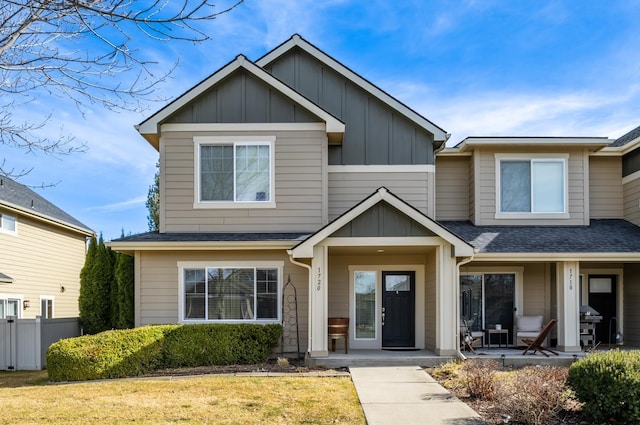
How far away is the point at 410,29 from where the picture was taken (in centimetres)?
1195

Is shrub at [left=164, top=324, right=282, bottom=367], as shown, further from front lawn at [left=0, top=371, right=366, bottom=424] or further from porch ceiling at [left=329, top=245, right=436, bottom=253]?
porch ceiling at [left=329, top=245, right=436, bottom=253]

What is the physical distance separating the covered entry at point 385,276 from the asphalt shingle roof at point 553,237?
158cm

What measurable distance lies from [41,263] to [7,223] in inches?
92.7

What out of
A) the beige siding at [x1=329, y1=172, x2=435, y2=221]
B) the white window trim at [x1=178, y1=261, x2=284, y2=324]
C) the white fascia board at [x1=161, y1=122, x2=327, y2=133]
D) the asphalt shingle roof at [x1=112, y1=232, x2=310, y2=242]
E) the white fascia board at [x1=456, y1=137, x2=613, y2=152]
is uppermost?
the white fascia board at [x1=161, y1=122, x2=327, y2=133]

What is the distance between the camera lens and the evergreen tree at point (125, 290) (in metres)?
15.0

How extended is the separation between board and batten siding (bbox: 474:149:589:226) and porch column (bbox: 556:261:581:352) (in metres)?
2.27

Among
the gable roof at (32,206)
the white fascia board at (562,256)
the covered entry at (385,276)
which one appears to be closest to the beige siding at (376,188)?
the covered entry at (385,276)

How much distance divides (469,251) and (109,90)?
8258 millimetres

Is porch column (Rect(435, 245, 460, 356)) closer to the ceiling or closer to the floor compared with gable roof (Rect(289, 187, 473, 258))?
closer to the floor

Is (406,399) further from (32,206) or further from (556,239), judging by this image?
(32,206)

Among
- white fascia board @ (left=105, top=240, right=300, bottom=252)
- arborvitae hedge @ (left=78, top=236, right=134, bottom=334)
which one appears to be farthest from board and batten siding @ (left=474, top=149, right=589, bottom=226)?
arborvitae hedge @ (left=78, top=236, right=134, bottom=334)

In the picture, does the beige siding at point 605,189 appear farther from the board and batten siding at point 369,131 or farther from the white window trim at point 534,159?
the board and batten siding at point 369,131

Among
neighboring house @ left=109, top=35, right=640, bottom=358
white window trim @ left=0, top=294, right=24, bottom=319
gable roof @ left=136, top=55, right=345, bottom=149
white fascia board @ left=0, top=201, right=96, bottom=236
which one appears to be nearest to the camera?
neighboring house @ left=109, top=35, right=640, bottom=358

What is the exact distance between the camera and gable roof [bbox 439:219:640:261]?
12.8 m
